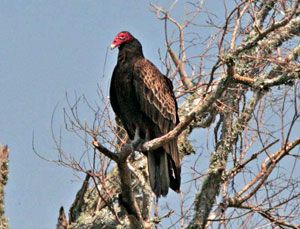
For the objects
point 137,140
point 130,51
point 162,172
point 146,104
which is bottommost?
point 162,172

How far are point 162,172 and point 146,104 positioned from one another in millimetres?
572

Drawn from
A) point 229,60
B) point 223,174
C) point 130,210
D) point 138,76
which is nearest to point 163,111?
point 138,76

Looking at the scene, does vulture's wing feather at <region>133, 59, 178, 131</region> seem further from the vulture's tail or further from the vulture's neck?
the vulture's tail

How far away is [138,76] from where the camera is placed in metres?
5.60

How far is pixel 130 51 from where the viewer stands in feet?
19.2

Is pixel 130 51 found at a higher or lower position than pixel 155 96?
higher

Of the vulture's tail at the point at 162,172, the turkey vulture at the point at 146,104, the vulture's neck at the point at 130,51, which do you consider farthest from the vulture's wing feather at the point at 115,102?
the vulture's tail at the point at 162,172

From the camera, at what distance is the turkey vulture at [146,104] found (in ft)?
18.0

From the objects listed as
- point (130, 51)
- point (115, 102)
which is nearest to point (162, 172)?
point (115, 102)

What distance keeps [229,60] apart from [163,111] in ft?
4.85

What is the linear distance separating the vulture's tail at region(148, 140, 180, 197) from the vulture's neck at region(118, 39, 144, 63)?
0.80 m

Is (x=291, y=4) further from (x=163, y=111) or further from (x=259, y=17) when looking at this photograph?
(x=163, y=111)

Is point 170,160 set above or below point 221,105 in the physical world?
below

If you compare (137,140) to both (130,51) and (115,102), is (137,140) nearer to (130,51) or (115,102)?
(115,102)
